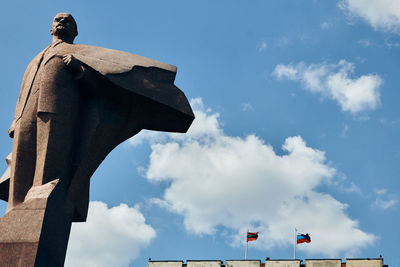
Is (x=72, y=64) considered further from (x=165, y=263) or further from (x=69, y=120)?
(x=165, y=263)

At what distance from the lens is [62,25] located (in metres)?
13.3

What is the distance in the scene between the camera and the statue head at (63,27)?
1330 cm

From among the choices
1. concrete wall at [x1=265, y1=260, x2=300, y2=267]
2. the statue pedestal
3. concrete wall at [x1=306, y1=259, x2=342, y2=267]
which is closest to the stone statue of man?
the statue pedestal

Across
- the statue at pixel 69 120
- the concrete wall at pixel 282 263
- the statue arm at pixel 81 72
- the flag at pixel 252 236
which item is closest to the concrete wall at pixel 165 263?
the flag at pixel 252 236

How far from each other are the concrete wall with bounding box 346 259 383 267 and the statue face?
110 feet

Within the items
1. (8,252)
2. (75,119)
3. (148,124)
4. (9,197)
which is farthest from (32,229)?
(148,124)

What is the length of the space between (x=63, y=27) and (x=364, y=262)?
33.9m

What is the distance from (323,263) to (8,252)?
34.1m

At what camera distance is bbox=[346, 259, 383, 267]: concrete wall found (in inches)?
1682

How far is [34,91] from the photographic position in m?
12.6

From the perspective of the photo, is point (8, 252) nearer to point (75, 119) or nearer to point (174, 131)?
point (75, 119)

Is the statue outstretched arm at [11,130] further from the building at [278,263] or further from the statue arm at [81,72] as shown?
the building at [278,263]

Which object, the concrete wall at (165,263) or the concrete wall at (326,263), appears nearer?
the concrete wall at (326,263)

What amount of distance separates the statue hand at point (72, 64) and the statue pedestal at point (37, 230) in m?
2.09
